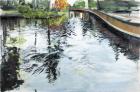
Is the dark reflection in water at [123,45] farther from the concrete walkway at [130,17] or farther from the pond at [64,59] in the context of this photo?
the concrete walkway at [130,17]

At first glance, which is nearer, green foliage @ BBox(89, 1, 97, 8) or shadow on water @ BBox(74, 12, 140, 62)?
shadow on water @ BBox(74, 12, 140, 62)

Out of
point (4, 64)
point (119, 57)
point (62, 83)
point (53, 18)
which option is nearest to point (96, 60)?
point (119, 57)

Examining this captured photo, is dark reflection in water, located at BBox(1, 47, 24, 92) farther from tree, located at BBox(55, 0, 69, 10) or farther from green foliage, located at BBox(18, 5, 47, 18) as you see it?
tree, located at BBox(55, 0, 69, 10)

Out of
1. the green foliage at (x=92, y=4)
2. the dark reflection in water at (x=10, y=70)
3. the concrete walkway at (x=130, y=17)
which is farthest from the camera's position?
the green foliage at (x=92, y=4)

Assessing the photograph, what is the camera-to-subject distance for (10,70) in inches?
126

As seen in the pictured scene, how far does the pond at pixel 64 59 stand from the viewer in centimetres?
318

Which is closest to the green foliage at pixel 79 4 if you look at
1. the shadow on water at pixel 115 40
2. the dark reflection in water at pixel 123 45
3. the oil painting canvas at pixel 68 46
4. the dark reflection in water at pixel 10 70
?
the oil painting canvas at pixel 68 46

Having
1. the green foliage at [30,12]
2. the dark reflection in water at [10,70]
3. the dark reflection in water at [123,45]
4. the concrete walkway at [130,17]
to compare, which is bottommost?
the dark reflection in water at [10,70]

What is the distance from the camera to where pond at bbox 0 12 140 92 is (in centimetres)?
318

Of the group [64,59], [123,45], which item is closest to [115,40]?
[123,45]

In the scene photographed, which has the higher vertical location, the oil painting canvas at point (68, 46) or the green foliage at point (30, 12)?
the green foliage at point (30, 12)

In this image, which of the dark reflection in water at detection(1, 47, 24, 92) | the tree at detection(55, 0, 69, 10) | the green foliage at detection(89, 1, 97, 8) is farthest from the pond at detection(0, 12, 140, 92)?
the green foliage at detection(89, 1, 97, 8)

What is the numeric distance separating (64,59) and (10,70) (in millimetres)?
621

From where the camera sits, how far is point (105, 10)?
151 inches
